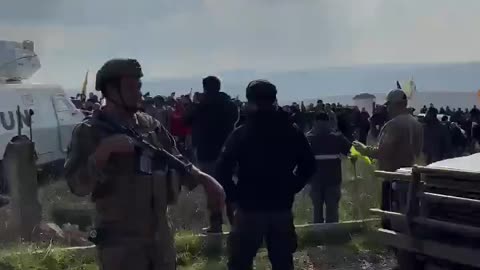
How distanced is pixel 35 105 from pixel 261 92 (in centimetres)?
844

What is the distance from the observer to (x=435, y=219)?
504cm

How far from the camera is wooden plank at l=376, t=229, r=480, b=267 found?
461 centimetres

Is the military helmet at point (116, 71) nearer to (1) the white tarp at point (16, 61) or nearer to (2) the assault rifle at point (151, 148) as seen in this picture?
(2) the assault rifle at point (151, 148)

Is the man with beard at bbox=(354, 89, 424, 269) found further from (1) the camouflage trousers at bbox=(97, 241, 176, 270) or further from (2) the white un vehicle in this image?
(2) the white un vehicle

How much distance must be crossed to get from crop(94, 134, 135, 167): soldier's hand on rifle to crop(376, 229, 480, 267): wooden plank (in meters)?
2.05

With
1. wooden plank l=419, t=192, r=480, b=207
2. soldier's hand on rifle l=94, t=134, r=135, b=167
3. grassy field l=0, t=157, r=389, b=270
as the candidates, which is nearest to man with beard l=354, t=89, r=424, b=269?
grassy field l=0, t=157, r=389, b=270

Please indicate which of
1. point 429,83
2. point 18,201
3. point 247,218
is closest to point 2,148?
point 18,201

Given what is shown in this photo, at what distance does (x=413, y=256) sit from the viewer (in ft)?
17.0

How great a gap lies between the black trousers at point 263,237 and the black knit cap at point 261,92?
0.77 meters

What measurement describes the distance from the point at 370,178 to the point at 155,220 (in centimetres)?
627

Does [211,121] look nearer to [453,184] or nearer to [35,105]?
[453,184]

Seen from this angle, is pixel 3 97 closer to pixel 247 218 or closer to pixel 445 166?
pixel 247 218

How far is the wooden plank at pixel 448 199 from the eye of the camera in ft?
15.4

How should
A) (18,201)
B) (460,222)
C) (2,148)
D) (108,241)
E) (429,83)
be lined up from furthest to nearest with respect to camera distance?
Answer: 1. (429,83)
2. (2,148)
3. (18,201)
4. (460,222)
5. (108,241)
